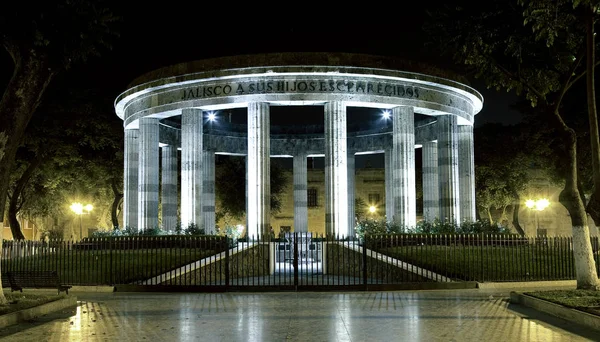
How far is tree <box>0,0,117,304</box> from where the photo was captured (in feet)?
51.1

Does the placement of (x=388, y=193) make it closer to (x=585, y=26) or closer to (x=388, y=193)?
(x=388, y=193)

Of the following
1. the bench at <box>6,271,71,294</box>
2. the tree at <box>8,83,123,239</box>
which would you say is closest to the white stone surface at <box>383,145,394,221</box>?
the tree at <box>8,83,123,239</box>

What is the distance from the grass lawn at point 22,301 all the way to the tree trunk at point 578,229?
13.3 m

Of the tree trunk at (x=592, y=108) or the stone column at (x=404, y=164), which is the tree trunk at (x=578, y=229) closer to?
the tree trunk at (x=592, y=108)

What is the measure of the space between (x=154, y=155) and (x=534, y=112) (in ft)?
76.8

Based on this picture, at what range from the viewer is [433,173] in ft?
129

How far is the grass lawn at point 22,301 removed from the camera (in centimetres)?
1492

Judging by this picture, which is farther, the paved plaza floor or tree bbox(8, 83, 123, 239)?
tree bbox(8, 83, 123, 239)

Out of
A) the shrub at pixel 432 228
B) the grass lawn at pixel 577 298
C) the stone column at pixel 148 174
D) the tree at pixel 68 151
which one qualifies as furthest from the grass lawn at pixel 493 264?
the tree at pixel 68 151

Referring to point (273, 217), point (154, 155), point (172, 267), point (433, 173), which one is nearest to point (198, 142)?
point (154, 155)

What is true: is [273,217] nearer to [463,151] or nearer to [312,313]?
[463,151]

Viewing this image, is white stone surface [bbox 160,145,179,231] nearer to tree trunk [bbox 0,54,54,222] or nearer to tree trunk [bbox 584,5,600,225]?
tree trunk [bbox 0,54,54,222]

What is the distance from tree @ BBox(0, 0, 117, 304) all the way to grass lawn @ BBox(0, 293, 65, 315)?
0.41 metres

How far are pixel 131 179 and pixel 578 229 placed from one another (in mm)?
25123
